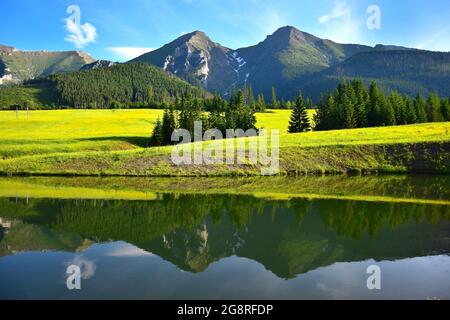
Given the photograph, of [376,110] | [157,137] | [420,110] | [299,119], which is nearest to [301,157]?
[157,137]

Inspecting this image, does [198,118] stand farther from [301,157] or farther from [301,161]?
[301,161]

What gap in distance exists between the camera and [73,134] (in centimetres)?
7931

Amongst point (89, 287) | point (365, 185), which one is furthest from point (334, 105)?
point (89, 287)

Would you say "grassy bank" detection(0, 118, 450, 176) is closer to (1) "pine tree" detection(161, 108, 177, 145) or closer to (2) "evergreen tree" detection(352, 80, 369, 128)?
(1) "pine tree" detection(161, 108, 177, 145)

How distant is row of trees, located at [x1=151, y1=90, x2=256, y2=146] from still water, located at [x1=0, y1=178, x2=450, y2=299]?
46.6m

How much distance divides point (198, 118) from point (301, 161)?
3226cm

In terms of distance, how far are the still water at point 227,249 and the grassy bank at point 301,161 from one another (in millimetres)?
20178

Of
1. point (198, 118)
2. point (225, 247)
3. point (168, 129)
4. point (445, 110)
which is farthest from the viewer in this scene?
point (445, 110)

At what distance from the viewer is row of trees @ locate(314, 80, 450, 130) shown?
83938mm

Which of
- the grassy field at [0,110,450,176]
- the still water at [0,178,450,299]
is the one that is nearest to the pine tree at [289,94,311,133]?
the grassy field at [0,110,450,176]

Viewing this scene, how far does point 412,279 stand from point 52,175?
46667 mm

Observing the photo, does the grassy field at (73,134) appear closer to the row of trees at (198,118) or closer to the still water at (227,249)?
the row of trees at (198,118)
